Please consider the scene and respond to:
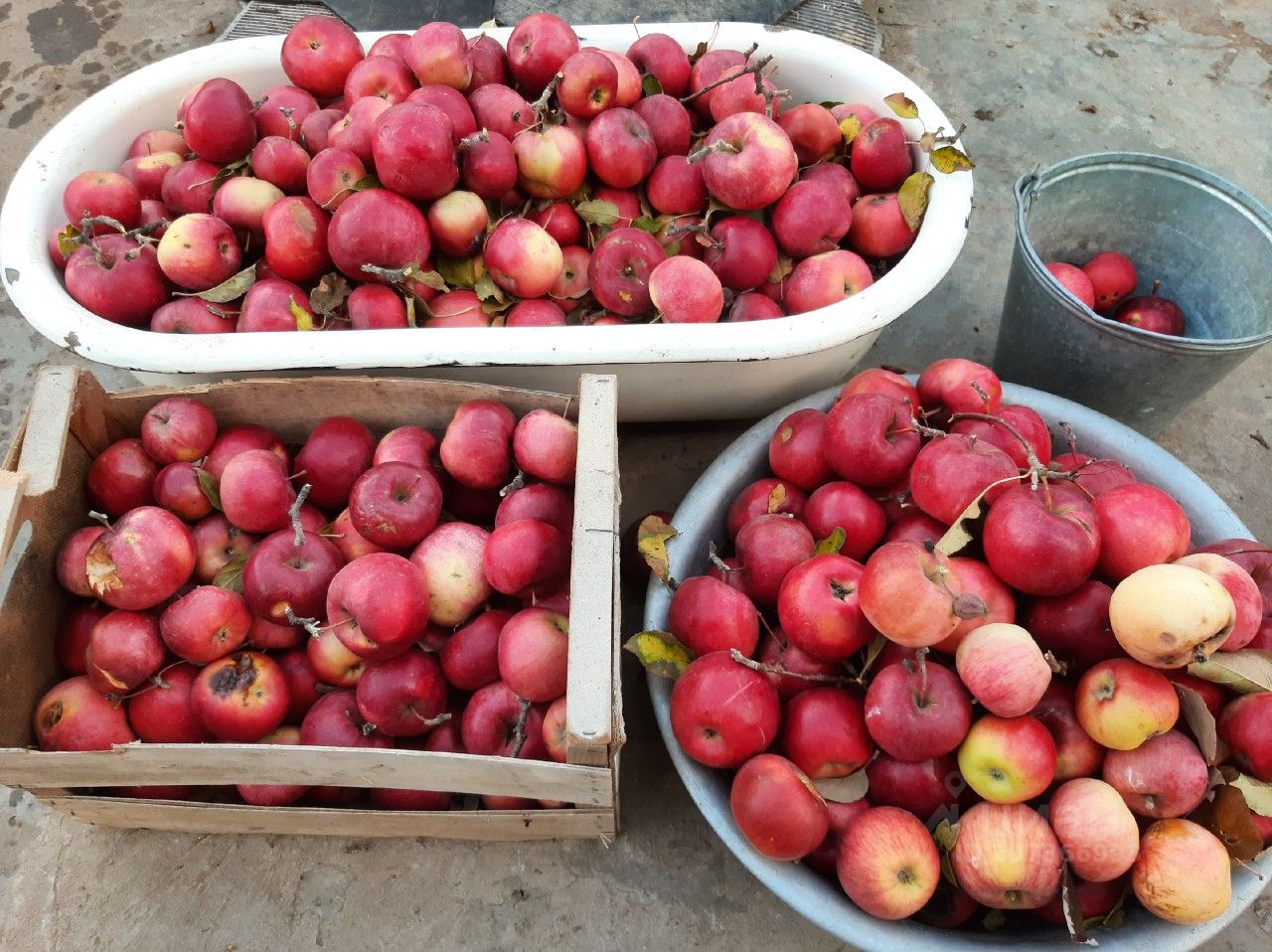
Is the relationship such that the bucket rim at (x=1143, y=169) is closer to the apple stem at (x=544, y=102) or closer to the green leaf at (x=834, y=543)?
the green leaf at (x=834, y=543)

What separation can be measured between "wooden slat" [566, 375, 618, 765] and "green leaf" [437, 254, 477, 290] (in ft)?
1.59

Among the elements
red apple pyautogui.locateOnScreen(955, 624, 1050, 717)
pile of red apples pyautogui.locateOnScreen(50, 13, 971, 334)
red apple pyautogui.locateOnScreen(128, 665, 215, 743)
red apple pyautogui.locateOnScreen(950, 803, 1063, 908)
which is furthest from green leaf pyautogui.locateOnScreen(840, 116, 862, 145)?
red apple pyautogui.locateOnScreen(128, 665, 215, 743)

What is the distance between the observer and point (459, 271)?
1707mm

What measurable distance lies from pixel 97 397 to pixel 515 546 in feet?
2.59

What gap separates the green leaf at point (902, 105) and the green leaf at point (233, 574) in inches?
59.9

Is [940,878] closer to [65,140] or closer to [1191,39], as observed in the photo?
[65,140]

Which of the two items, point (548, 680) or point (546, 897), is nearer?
point (548, 680)

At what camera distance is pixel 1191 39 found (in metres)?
3.02

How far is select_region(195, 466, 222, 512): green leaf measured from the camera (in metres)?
1.44

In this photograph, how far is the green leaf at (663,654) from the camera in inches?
52.0

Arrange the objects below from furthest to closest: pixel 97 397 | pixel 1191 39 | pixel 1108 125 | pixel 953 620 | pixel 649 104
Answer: pixel 1191 39
pixel 1108 125
pixel 649 104
pixel 97 397
pixel 953 620

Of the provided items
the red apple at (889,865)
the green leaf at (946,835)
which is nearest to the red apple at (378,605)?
the red apple at (889,865)

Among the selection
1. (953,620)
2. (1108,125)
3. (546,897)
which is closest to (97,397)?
(546,897)

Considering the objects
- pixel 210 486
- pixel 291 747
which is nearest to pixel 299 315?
pixel 210 486
